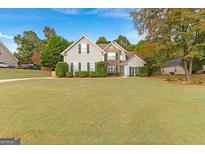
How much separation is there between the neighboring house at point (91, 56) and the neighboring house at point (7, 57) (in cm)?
250

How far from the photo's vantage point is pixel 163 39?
55.7 ft

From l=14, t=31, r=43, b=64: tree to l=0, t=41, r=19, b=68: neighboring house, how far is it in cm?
19

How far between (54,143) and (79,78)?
8520 millimetres

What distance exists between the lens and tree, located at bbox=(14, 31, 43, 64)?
25.1 ft

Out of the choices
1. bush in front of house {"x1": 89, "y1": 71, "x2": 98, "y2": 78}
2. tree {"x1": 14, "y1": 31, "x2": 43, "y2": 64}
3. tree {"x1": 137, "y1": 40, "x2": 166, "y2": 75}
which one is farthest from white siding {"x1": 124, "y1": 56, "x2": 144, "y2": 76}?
tree {"x1": 14, "y1": 31, "x2": 43, "y2": 64}

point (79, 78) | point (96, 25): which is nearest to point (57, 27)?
point (96, 25)

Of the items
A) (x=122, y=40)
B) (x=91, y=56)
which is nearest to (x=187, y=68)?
(x=91, y=56)

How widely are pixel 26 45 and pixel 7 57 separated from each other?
2.80ft

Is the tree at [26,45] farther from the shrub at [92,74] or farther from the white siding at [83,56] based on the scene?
the shrub at [92,74]

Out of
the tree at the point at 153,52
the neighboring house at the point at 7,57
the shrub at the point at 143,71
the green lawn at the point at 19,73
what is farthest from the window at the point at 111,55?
the neighboring house at the point at 7,57

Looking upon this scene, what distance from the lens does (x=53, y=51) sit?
30.4ft

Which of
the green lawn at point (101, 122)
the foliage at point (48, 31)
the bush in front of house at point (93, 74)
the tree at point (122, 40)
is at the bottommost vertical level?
the green lawn at point (101, 122)

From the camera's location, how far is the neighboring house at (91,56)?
38.2ft
